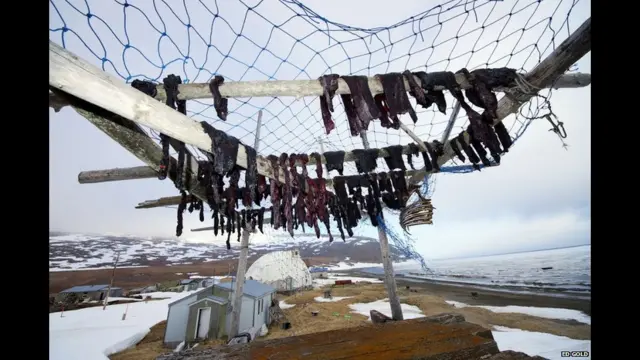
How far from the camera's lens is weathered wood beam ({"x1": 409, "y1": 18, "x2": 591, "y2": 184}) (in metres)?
2.05

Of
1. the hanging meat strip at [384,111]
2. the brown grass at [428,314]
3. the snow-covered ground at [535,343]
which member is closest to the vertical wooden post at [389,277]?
the hanging meat strip at [384,111]

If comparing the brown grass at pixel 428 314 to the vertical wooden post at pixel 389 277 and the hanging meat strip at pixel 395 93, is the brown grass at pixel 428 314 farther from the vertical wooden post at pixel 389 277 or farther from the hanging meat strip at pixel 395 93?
the hanging meat strip at pixel 395 93

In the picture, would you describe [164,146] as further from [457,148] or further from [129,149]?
[457,148]

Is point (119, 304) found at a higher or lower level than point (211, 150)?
lower

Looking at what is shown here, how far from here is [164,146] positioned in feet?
8.28

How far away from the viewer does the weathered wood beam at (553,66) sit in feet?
6.74

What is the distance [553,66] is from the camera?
230 centimetres

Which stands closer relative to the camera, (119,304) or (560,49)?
(560,49)

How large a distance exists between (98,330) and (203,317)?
7049 millimetres

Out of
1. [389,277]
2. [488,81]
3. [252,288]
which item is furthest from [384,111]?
[252,288]
